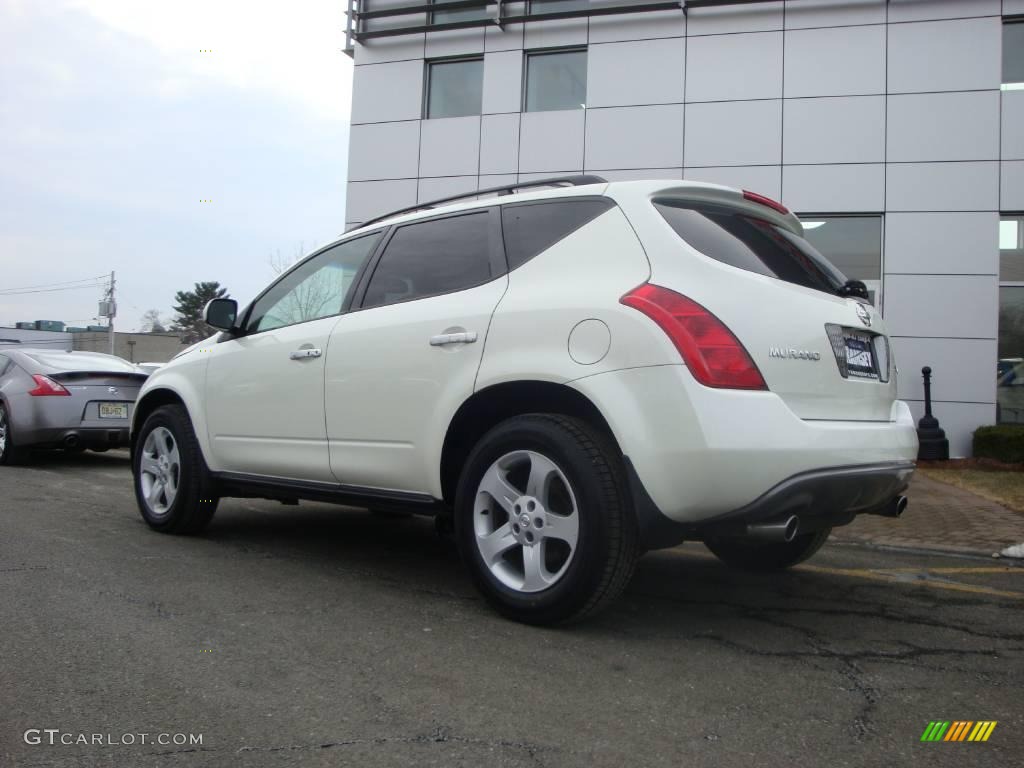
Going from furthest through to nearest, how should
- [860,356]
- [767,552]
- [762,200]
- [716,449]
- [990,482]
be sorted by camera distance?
1. [990,482]
2. [767,552]
3. [762,200]
4. [860,356]
5. [716,449]

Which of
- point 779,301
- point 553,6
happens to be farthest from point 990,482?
point 553,6

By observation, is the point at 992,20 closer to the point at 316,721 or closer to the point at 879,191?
the point at 879,191

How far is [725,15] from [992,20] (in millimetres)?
3778

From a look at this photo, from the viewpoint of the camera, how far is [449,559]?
16.0 ft

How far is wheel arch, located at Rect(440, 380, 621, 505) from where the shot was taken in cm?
335

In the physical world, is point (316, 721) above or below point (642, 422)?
below

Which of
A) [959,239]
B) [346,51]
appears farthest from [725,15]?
[346,51]

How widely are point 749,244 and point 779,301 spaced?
0.40 m

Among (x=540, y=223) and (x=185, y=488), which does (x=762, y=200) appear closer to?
(x=540, y=223)

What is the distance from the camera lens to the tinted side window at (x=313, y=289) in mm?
4562

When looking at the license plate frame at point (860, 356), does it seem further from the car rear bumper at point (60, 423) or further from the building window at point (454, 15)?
the building window at point (454, 15)

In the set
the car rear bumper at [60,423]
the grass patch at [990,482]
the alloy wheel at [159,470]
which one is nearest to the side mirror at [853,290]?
the alloy wheel at [159,470]

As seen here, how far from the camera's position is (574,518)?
3225mm

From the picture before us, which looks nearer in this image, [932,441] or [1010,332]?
[932,441]
